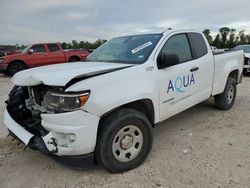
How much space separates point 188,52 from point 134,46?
1.00 m

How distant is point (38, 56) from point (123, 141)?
12.8m

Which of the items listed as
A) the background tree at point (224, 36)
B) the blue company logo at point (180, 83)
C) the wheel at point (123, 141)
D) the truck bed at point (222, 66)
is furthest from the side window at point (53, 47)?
the background tree at point (224, 36)

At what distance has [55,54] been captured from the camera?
15391mm

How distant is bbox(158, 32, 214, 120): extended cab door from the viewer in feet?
12.7

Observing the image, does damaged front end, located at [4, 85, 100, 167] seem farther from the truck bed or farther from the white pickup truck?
the truck bed

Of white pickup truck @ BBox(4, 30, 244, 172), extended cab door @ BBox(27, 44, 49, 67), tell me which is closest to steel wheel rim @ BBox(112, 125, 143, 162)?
white pickup truck @ BBox(4, 30, 244, 172)

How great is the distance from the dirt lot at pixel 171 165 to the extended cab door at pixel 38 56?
10497 mm

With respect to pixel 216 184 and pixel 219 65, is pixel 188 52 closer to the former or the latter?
pixel 219 65

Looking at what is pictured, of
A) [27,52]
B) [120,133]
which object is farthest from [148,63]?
[27,52]

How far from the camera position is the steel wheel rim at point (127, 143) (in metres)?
3.27

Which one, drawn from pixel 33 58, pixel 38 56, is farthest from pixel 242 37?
pixel 33 58

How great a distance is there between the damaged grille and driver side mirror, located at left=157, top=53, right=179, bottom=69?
159cm

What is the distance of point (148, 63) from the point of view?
12.0ft

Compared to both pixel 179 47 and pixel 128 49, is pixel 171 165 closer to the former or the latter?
pixel 128 49
